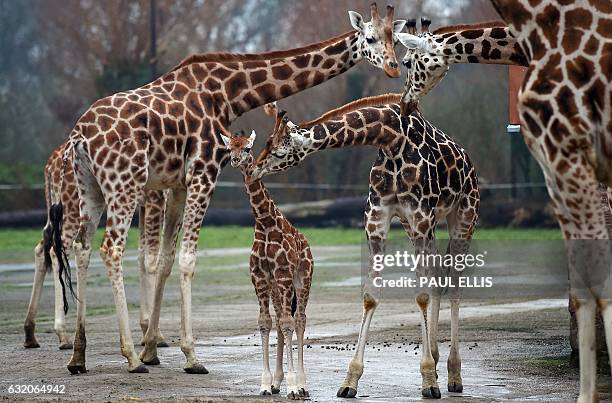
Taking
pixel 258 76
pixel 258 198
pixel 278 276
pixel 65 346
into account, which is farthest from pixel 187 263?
pixel 65 346

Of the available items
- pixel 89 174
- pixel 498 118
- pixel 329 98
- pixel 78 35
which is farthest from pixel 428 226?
pixel 78 35

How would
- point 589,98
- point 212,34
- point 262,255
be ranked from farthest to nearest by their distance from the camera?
point 212,34
point 262,255
point 589,98

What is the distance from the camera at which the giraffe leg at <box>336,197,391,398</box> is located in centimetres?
913

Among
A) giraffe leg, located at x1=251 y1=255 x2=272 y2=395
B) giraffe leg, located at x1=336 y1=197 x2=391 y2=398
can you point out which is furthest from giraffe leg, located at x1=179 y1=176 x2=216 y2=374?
giraffe leg, located at x1=336 y1=197 x2=391 y2=398

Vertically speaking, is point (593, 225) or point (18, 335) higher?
point (593, 225)

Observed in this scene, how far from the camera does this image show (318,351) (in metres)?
11.7

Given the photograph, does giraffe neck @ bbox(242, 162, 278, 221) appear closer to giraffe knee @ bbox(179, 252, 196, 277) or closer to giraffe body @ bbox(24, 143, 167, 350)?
giraffe knee @ bbox(179, 252, 196, 277)

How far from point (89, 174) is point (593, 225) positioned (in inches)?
210

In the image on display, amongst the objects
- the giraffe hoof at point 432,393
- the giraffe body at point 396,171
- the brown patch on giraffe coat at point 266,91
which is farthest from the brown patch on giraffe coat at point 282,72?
the giraffe hoof at point 432,393

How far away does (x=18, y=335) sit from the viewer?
13.3 metres

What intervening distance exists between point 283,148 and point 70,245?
4.22 meters

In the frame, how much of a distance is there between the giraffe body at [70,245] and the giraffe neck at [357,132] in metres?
3.37

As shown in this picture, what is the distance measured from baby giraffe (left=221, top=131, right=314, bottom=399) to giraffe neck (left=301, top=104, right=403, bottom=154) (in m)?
0.56

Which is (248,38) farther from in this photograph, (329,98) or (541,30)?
(541,30)
